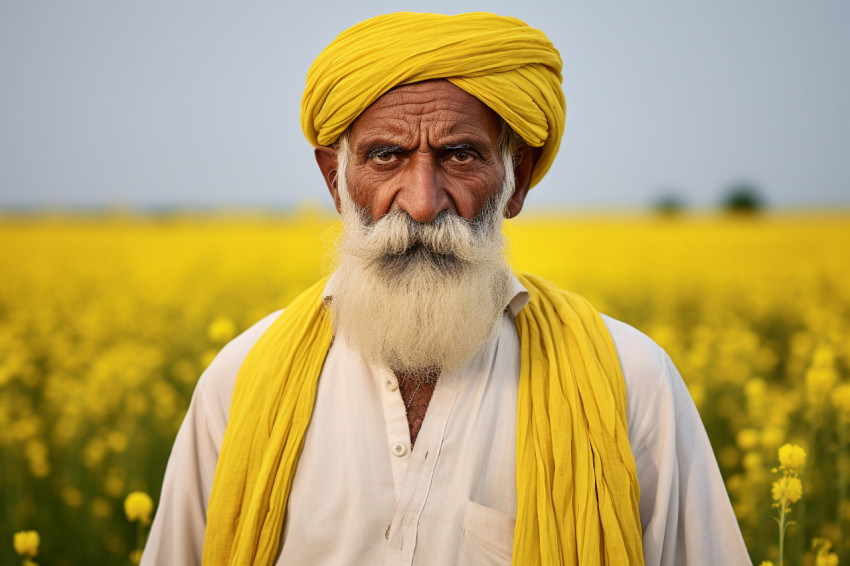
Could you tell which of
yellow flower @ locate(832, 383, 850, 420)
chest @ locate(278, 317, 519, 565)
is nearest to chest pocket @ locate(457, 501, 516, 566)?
chest @ locate(278, 317, 519, 565)

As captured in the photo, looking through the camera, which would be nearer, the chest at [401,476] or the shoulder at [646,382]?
the chest at [401,476]

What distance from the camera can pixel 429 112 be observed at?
1.75 m

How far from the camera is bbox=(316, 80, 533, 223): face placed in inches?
68.4

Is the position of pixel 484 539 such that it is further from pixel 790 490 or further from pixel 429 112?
pixel 429 112

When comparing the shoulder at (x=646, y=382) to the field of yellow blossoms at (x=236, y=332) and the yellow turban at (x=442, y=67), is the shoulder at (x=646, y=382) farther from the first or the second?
the yellow turban at (x=442, y=67)

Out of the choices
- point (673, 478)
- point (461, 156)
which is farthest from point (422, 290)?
point (673, 478)

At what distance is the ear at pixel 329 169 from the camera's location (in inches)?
81.7

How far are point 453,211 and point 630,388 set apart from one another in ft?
2.20

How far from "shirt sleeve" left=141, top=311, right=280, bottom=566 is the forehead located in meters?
0.80

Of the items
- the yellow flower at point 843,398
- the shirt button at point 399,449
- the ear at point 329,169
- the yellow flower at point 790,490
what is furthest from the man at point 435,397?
the yellow flower at point 843,398

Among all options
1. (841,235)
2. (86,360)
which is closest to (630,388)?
(86,360)

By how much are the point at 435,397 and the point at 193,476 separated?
0.71 meters

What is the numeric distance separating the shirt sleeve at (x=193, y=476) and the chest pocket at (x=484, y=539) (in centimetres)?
72

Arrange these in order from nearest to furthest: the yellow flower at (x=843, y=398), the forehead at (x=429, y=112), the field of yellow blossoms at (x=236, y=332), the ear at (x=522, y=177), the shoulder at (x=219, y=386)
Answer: the forehead at (x=429, y=112) < the shoulder at (x=219, y=386) < the ear at (x=522, y=177) < the yellow flower at (x=843, y=398) < the field of yellow blossoms at (x=236, y=332)
